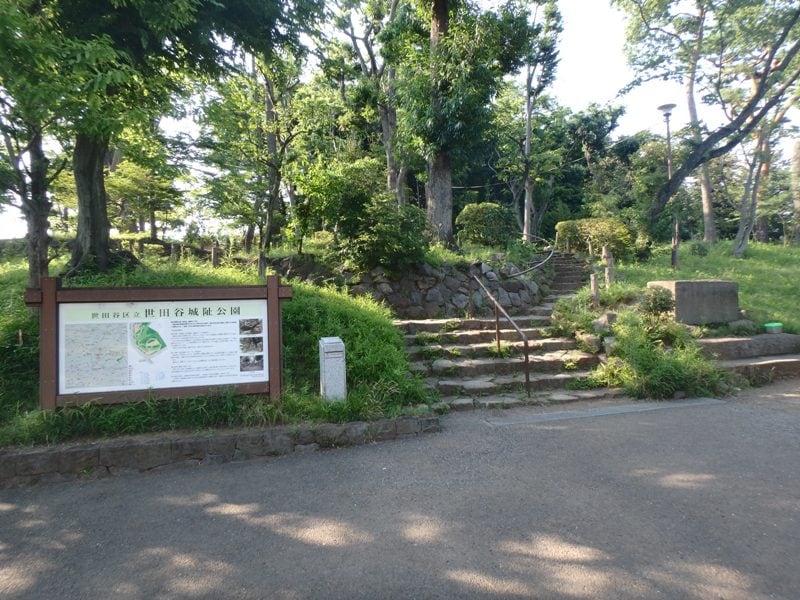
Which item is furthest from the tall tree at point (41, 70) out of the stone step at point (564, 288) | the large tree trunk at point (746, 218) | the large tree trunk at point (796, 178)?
the large tree trunk at point (796, 178)

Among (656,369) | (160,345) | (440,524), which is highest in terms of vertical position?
(160,345)

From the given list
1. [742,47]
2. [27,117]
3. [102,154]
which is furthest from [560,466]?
[742,47]

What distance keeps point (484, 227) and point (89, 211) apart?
10013 mm

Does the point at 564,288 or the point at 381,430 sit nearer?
the point at 381,430

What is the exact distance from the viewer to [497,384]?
22.5 ft

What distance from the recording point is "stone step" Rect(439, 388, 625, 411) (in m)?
6.36

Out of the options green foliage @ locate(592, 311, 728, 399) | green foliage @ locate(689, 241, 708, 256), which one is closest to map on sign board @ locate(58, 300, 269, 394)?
green foliage @ locate(592, 311, 728, 399)

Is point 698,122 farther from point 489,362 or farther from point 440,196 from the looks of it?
point 489,362

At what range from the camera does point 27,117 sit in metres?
4.84

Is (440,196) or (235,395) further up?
(440,196)

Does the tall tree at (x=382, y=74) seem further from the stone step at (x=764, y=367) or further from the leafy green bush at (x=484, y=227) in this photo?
the stone step at (x=764, y=367)

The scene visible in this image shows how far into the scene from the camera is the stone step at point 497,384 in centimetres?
671

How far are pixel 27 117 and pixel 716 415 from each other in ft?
27.6

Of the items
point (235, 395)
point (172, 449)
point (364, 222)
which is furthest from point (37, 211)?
point (364, 222)
